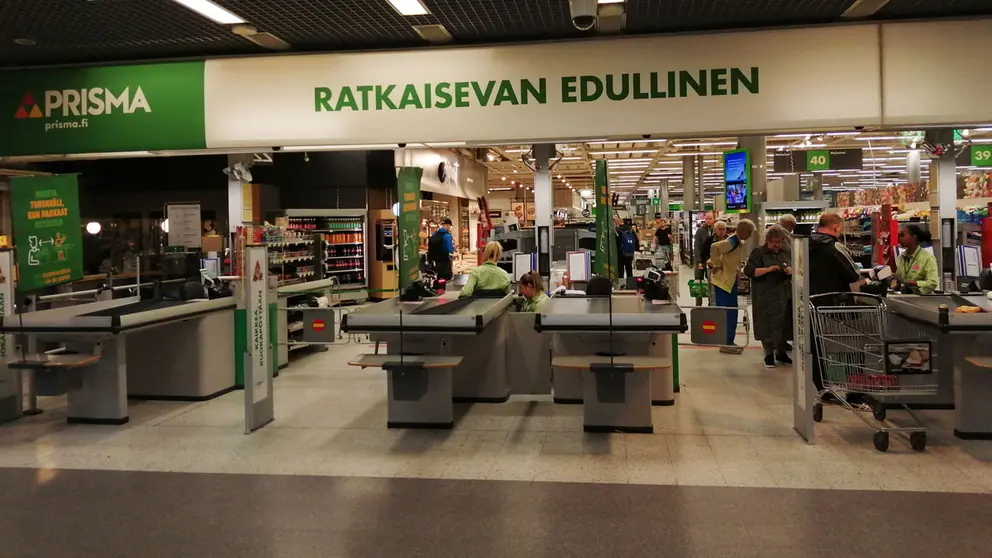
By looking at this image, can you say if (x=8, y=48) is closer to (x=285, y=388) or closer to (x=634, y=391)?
(x=285, y=388)

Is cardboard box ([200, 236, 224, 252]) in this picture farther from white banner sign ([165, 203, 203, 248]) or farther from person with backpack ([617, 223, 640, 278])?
person with backpack ([617, 223, 640, 278])

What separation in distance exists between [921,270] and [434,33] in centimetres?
489

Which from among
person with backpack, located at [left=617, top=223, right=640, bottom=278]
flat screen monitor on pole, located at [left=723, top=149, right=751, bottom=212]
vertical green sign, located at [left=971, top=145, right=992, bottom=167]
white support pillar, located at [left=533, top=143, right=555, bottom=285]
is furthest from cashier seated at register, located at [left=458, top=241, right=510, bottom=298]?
vertical green sign, located at [left=971, top=145, right=992, bottom=167]

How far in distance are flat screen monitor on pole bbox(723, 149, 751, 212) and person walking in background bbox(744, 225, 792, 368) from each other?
6289 millimetres

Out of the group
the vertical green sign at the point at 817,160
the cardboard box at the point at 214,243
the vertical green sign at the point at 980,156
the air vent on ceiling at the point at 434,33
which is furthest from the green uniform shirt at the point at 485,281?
the vertical green sign at the point at 980,156

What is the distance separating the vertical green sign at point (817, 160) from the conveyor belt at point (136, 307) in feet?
51.2

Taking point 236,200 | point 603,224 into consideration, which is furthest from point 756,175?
point 236,200

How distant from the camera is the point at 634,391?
5.58m

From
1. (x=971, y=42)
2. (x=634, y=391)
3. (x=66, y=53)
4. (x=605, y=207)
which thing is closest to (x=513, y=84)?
(x=605, y=207)

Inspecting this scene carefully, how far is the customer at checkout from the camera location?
6.68 metres

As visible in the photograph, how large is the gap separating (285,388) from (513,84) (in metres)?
3.91

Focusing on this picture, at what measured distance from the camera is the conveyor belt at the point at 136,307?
600cm

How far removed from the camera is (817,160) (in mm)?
17859

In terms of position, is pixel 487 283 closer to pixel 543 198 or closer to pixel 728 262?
pixel 543 198
